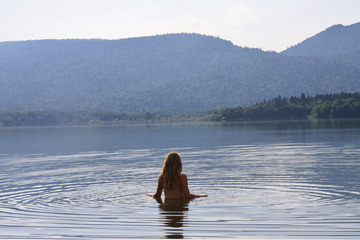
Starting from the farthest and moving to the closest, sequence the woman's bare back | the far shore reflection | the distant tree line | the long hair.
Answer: the distant tree line
the woman's bare back
the long hair
the far shore reflection

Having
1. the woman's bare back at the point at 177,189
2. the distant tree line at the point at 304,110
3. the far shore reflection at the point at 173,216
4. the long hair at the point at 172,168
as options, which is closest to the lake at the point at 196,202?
the far shore reflection at the point at 173,216

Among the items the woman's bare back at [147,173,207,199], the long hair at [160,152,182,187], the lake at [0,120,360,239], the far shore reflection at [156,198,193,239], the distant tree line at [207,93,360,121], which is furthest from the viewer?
the distant tree line at [207,93,360,121]

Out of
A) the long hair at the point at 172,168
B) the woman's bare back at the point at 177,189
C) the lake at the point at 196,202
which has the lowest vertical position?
the lake at the point at 196,202

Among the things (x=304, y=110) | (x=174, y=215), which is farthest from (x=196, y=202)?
(x=304, y=110)

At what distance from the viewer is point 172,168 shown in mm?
17141

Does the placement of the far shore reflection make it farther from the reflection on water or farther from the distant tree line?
the distant tree line

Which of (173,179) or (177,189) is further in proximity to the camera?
(177,189)

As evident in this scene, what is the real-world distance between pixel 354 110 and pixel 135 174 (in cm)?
14180

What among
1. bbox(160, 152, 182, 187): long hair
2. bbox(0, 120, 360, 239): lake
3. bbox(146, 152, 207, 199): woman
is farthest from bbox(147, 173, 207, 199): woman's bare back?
bbox(0, 120, 360, 239): lake

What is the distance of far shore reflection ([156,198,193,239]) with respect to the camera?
13.7m

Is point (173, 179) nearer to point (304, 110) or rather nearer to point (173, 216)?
point (173, 216)

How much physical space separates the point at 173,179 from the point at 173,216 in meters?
1.90

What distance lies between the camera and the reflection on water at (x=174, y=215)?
13692mm

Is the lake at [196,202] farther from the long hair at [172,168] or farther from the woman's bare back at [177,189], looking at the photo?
the long hair at [172,168]
